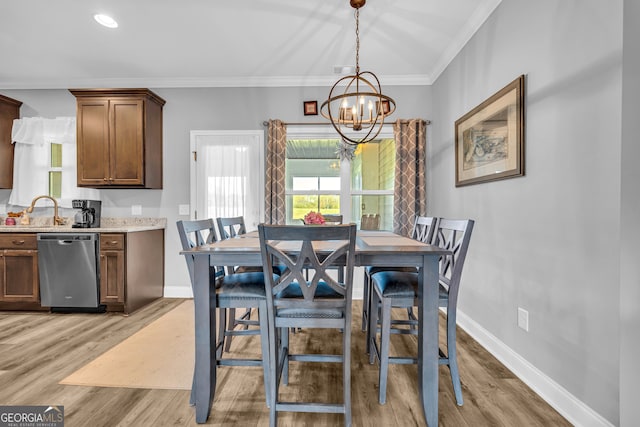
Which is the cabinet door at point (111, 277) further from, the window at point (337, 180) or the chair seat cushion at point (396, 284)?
the chair seat cushion at point (396, 284)

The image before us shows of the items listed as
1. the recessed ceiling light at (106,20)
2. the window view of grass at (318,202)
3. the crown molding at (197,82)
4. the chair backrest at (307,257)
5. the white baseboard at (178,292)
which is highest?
the recessed ceiling light at (106,20)

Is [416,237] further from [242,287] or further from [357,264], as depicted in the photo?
[242,287]

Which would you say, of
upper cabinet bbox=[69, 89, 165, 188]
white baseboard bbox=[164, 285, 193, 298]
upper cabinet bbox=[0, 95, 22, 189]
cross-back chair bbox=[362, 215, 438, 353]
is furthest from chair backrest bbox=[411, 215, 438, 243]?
upper cabinet bbox=[0, 95, 22, 189]

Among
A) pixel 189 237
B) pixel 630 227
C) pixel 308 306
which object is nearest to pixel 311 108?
pixel 189 237

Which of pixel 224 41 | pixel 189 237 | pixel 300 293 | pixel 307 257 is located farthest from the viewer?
pixel 224 41

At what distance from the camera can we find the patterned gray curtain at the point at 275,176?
12.6ft

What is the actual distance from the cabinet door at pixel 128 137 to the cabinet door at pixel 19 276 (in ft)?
4.21

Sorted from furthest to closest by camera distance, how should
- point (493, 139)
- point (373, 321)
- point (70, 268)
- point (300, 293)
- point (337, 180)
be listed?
point (337, 180) < point (70, 268) < point (493, 139) < point (373, 321) < point (300, 293)

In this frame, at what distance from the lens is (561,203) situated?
1725 millimetres

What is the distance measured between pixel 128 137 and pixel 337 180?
2.48m

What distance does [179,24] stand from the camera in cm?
281

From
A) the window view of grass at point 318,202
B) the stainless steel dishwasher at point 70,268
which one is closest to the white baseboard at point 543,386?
the window view of grass at point 318,202

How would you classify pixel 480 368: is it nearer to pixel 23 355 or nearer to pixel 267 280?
pixel 267 280

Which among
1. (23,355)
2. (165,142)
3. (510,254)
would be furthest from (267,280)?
(165,142)
